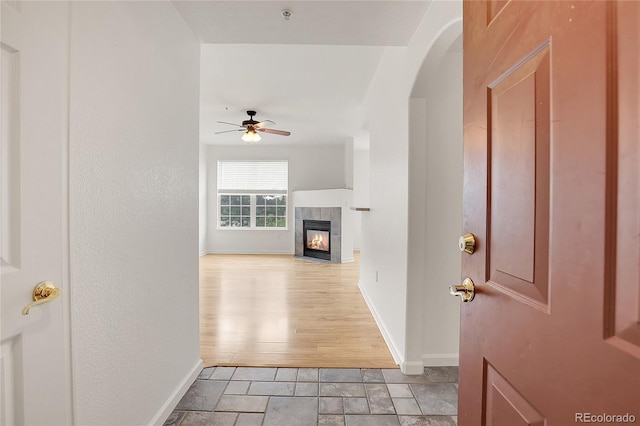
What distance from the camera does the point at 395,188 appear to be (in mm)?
2307

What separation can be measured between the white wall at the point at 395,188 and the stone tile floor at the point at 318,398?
21cm

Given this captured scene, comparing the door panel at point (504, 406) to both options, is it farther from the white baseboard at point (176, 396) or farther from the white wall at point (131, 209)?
the white baseboard at point (176, 396)

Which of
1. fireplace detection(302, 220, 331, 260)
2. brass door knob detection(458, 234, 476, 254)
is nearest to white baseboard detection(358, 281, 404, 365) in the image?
brass door knob detection(458, 234, 476, 254)

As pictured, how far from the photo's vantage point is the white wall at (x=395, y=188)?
1.76 m

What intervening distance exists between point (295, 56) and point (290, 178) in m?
4.13

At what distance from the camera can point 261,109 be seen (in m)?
4.14

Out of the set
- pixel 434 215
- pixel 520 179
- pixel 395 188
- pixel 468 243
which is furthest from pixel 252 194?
pixel 520 179

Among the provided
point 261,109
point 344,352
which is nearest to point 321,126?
point 261,109

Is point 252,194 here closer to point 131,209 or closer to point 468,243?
point 131,209

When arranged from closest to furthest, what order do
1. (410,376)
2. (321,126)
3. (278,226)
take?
(410,376) → (321,126) → (278,226)

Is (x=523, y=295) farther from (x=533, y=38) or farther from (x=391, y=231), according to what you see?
(x=391, y=231)

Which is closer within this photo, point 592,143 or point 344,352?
point 592,143

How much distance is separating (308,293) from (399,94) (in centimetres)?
272

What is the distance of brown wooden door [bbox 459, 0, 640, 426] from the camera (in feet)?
1.40
